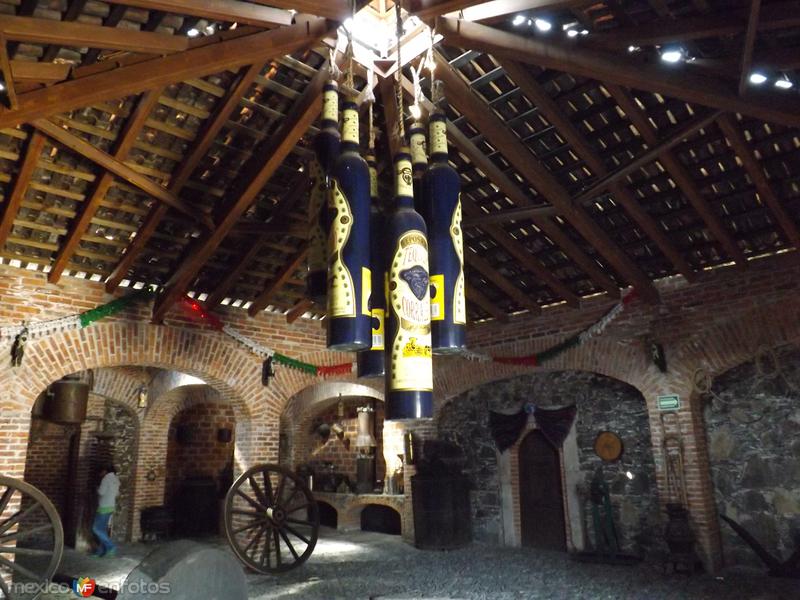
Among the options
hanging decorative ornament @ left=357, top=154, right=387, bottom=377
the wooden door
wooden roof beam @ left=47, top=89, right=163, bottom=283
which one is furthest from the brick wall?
hanging decorative ornament @ left=357, top=154, right=387, bottom=377

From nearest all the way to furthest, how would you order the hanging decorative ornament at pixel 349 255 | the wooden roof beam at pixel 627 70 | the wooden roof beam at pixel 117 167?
1. the hanging decorative ornament at pixel 349 255
2. the wooden roof beam at pixel 627 70
3. the wooden roof beam at pixel 117 167

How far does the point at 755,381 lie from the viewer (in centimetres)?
684

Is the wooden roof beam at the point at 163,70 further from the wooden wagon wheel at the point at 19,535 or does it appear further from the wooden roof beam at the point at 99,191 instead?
the wooden wagon wheel at the point at 19,535

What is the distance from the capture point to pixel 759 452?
671 cm

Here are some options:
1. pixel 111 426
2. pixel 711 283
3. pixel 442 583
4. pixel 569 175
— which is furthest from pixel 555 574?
pixel 111 426

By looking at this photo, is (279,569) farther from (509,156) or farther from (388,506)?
(509,156)

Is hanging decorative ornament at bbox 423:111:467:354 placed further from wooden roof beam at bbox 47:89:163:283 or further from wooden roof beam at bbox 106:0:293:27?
wooden roof beam at bbox 47:89:163:283

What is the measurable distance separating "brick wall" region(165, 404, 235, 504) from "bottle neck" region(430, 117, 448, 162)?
9.62 m

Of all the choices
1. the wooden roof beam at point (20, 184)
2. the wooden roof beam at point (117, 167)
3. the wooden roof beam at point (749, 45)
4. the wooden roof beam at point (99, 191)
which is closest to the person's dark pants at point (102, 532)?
the wooden roof beam at point (99, 191)

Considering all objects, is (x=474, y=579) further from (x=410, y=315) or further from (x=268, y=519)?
(x=410, y=315)

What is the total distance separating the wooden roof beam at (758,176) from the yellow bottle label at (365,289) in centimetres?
399

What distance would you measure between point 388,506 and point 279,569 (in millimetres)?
4150

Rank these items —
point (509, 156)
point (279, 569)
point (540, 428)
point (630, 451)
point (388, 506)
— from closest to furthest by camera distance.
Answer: point (509, 156)
point (279, 569)
point (630, 451)
point (540, 428)
point (388, 506)

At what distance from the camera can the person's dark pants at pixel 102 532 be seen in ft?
28.1
